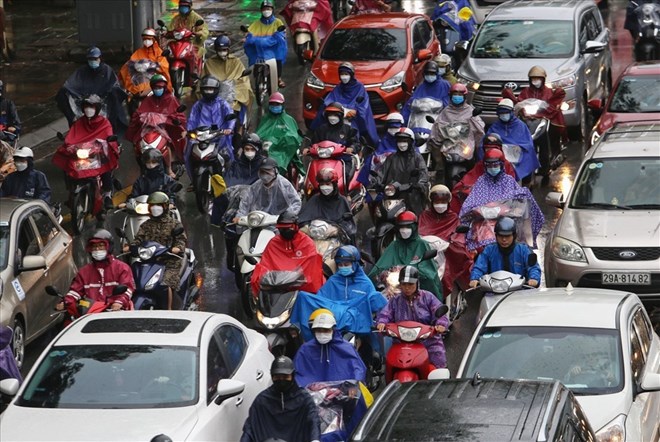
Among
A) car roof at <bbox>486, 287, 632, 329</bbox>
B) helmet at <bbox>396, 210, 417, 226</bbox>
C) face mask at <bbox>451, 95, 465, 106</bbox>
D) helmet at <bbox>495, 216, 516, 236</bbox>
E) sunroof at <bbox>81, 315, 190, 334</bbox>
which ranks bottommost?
face mask at <bbox>451, 95, 465, 106</bbox>

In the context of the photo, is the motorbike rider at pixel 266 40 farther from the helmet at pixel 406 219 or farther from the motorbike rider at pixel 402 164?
the helmet at pixel 406 219

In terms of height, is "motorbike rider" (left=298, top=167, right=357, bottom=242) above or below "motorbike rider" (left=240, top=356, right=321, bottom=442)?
below

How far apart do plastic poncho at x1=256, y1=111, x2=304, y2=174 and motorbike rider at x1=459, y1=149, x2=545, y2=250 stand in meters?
3.95

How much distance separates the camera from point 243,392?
1264cm

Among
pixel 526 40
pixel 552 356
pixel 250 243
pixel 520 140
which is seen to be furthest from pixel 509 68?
pixel 552 356

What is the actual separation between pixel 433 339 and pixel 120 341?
3115mm

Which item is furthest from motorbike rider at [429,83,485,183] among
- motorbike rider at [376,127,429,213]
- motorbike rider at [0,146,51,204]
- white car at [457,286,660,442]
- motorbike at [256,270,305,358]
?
white car at [457,286,660,442]

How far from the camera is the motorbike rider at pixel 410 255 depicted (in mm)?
16188

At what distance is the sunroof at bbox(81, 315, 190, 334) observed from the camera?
41.4 feet

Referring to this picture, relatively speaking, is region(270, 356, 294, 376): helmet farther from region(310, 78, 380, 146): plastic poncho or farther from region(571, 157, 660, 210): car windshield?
region(310, 78, 380, 146): plastic poncho

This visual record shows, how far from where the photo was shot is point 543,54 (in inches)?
989

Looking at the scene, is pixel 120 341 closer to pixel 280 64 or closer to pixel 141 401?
pixel 141 401

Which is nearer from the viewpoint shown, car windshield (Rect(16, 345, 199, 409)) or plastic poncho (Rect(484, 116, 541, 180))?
car windshield (Rect(16, 345, 199, 409))

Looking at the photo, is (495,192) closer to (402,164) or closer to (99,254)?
(402,164)
